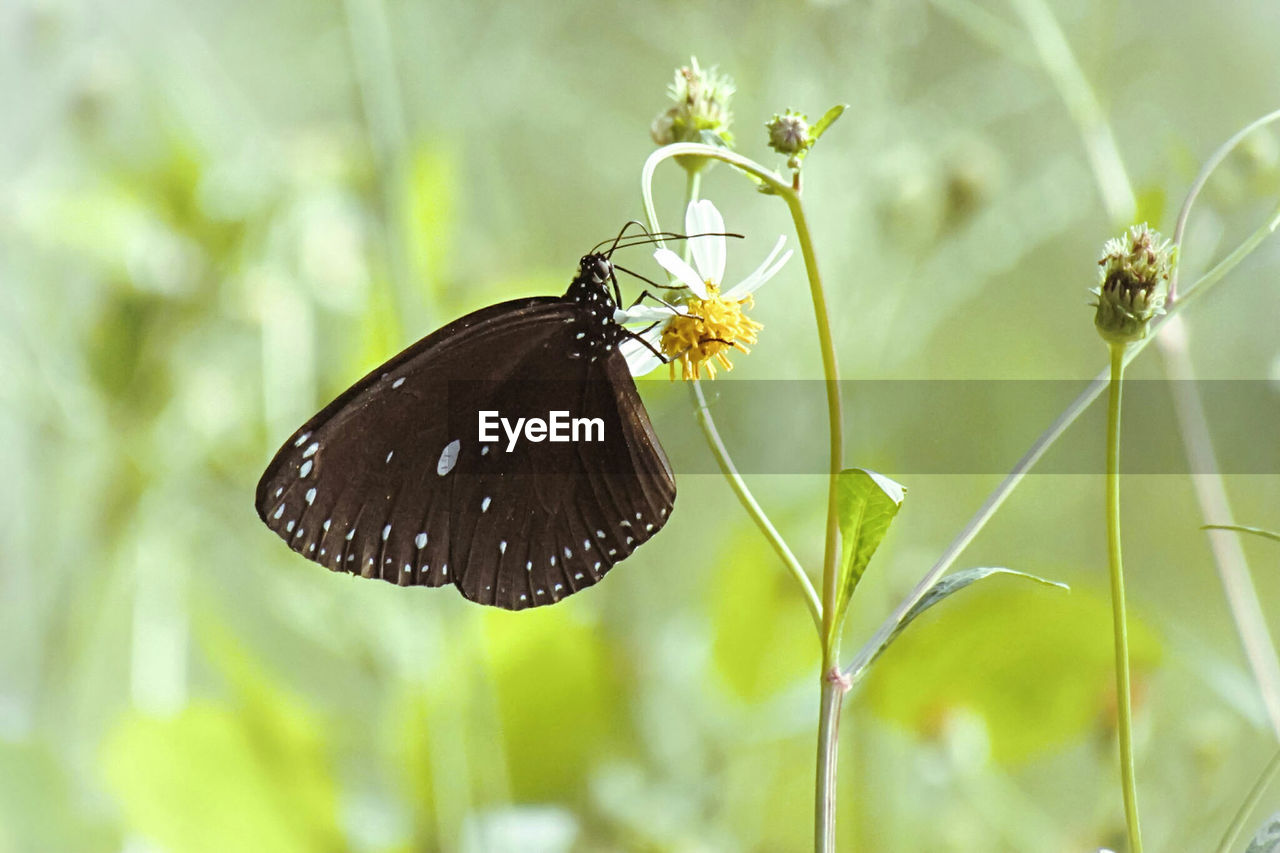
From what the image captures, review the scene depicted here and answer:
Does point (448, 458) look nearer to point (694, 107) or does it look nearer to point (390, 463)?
point (390, 463)

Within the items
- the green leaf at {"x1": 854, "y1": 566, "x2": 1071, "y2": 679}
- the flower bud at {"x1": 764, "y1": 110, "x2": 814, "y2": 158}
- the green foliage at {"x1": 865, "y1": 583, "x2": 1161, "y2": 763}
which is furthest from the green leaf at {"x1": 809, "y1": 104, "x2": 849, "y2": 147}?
the green foliage at {"x1": 865, "y1": 583, "x2": 1161, "y2": 763}

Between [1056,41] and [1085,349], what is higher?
[1056,41]

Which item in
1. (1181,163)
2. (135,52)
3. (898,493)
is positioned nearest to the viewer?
(898,493)

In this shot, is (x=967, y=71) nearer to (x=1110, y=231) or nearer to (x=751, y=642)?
(x=1110, y=231)

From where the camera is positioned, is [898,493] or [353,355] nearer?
[898,493]

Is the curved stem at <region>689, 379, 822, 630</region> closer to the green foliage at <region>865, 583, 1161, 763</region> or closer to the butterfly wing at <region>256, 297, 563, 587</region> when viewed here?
the butterfly wing at <region>256, 297, 563, 587</region>

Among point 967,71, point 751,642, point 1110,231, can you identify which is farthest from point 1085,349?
point 751,642

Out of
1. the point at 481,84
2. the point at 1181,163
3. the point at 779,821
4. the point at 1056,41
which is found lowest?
the point at 779,821

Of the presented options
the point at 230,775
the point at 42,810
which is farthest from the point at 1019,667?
the point at 42,810
